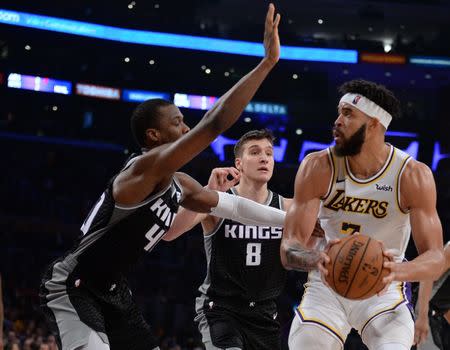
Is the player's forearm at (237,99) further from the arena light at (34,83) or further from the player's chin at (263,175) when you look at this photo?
the arena light at (34,83)

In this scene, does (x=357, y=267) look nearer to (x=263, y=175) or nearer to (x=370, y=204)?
(x=370, y=204)

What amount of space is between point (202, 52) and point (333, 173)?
22108mm

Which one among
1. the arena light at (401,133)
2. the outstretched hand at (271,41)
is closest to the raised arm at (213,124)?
the outstretched hand at (271,41)

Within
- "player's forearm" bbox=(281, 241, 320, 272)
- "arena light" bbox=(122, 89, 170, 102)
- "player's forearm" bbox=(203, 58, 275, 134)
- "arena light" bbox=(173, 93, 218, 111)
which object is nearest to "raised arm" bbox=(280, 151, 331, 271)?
"player's forearm" bbox=(281, 241, 320, 272)

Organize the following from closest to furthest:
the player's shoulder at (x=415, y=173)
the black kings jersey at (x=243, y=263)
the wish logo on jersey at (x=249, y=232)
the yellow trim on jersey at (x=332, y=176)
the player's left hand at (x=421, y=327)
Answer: the player's shoulder at (x=415, y=173), the yellow trim on jersey at (x=332, y=176), the player's left hand at (x=421, y=327), the black kings jersey at (x=243, y=263), the wish logo on jersey at (x=249, y=232)

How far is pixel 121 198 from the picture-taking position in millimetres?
4633

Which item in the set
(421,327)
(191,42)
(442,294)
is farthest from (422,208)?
(191,42)

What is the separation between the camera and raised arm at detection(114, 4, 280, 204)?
434cm

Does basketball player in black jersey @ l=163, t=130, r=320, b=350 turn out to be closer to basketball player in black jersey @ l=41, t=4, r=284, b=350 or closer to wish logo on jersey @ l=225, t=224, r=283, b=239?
wish logo on jersey @ l=225, t=224, r=283, b=239

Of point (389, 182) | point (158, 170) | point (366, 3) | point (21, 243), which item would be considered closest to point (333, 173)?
point (389, 182)

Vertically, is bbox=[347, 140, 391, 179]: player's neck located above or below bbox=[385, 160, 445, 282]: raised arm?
above

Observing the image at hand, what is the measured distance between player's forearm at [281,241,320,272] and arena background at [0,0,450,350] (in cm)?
1761

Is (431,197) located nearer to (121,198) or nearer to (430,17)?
(121,198)

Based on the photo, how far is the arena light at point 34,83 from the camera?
25.1 meters
